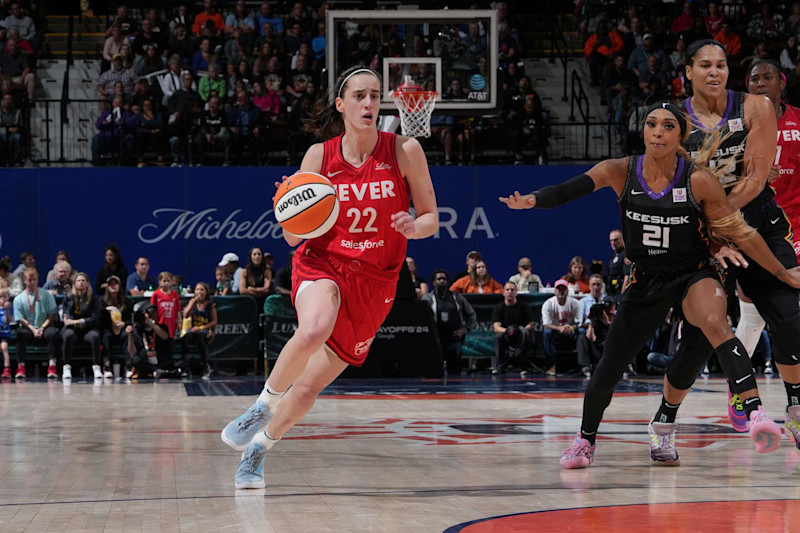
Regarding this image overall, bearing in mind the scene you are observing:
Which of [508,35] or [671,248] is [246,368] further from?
[671,248]

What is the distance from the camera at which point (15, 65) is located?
20484 mm

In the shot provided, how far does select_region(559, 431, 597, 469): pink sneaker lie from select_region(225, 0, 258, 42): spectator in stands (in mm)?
15736

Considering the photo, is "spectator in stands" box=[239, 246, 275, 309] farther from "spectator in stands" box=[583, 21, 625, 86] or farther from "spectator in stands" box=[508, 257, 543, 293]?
"spectator in stands" box=[583, 21, 625, 86]

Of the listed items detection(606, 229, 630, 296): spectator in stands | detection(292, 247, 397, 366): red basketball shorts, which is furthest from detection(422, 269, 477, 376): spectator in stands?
detection(292, 247, 397, 366): red basketball shorts

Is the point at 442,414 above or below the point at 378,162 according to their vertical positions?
below

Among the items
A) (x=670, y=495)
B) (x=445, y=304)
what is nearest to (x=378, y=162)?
(x=670, y=495)

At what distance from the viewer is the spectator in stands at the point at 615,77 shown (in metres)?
20.0

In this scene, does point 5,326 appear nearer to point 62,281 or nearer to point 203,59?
point 62,281

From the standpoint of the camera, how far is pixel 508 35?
20.5m

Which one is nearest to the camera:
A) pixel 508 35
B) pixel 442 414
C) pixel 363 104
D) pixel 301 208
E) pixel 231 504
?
pixel 231 504

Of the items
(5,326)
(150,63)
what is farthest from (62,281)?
(150,63)

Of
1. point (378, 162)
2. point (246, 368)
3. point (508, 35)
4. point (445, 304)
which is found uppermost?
point (508, 35)

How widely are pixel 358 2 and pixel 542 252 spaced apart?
6.33 metres

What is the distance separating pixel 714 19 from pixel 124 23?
1128 centimetres
